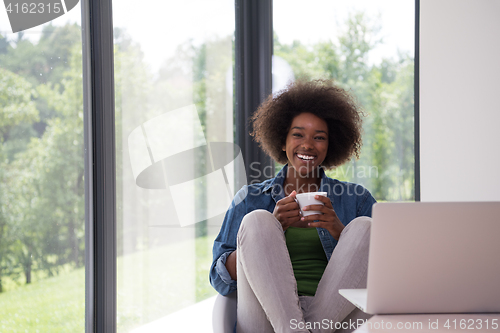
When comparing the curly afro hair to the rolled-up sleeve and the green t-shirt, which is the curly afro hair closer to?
the rolled-up sleeve

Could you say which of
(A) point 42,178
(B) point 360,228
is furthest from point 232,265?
(A) point 42,178

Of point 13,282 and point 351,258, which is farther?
point 13,282

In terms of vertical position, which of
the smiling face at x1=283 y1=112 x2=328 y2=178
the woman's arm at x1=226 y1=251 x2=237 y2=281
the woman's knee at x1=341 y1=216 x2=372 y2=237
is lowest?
the woman's arm at x1=226 y1=251 x2=237 y2=281

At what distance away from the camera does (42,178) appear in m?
1.46

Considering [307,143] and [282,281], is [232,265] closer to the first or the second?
[282,281]

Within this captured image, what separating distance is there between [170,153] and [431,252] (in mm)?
1485

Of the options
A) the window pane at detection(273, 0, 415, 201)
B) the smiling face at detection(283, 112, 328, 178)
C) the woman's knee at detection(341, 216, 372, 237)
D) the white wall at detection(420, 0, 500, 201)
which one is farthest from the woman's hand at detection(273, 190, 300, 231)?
the window pane at detection(273, 0, 415, 201)

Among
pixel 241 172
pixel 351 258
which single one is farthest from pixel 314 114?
pixel 241 172

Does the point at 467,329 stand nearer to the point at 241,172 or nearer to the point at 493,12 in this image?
the point at 493,12

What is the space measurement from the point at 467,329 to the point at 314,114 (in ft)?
3.82

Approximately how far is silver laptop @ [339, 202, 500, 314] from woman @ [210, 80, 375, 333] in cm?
38

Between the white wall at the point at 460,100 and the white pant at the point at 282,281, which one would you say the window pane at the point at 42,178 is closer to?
the white pant at the point at 282,281

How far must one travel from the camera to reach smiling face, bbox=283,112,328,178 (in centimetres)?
172

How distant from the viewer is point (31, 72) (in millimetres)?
1415
